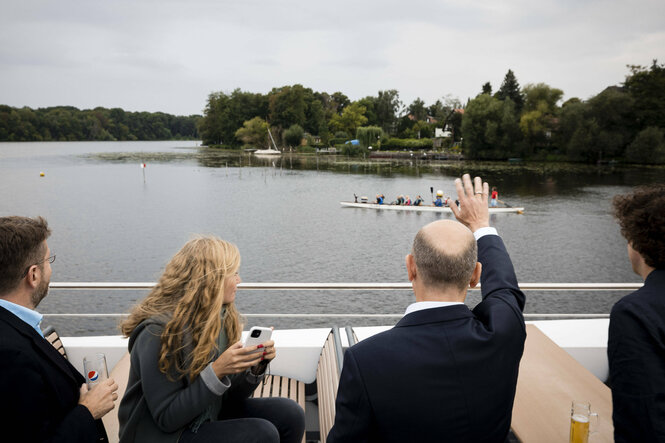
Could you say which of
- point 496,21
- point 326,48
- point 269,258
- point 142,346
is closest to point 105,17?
point 326,48

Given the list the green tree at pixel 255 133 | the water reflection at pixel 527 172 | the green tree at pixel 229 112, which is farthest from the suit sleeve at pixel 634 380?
the green tree at pixel 229 112

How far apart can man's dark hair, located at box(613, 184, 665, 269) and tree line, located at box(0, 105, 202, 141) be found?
147724 millimetres

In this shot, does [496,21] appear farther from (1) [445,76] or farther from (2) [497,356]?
(2) [497,356]

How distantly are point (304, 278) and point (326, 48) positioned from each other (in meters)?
171

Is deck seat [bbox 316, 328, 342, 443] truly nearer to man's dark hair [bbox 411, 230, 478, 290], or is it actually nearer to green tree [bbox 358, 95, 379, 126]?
man's dark hair [bbox 411, 230, 478, 290]

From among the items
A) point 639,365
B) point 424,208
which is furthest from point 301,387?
point 424,208

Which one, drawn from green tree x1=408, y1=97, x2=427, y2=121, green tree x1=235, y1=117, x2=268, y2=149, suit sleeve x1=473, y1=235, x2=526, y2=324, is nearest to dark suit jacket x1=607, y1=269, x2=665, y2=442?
suit sleeve x1=473, y1=235, x2=526, y2=324

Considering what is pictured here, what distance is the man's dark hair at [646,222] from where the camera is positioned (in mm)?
1447

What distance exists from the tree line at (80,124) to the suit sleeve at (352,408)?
147462 mm

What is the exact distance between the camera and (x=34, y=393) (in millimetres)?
1488

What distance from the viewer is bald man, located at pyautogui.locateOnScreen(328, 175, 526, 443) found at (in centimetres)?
120

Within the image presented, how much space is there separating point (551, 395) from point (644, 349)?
3.14 ft

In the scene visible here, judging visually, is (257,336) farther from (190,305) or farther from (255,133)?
(255,133)

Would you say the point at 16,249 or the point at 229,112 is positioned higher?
the point at 229,112
